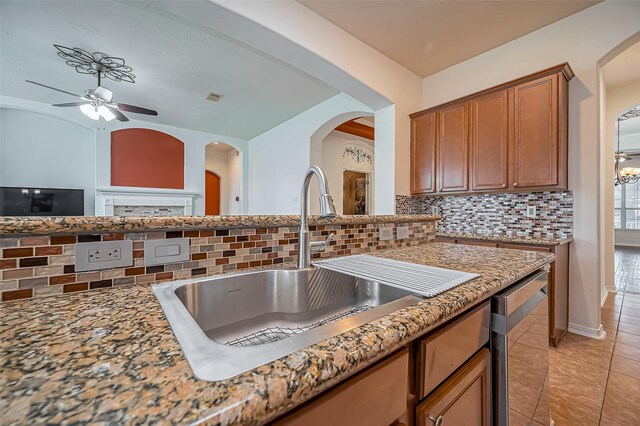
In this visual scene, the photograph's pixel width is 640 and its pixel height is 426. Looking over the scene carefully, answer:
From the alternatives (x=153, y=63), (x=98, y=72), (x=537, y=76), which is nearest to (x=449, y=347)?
(x=537, y=76)

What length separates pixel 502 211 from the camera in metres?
2.77

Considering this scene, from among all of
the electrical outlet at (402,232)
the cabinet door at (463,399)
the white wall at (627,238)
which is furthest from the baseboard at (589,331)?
the white wall at (627,238)

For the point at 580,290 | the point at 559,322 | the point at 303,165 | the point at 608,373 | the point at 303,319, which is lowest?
the point at 608,373

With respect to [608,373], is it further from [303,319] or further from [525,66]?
[525,66]

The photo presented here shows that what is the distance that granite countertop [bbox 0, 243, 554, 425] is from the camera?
0.28m

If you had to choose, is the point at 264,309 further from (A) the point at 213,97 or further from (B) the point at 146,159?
(B) the point at 146,159

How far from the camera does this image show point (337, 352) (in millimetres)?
389

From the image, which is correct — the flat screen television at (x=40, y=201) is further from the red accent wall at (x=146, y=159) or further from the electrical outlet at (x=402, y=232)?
the electrical outlet at (x=402, y=232)

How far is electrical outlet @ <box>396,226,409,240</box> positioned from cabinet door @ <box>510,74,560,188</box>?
4.91 feet

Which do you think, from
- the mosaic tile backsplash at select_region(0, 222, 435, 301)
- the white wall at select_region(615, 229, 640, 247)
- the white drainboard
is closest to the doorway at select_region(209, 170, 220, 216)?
the mosaic tile backsplash at select_region(0, 222, 435, 301)

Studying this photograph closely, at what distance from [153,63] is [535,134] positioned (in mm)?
3932

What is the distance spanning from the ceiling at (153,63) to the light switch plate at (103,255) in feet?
5.89

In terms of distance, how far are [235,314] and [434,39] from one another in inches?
117

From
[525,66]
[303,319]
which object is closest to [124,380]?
[303,319]
